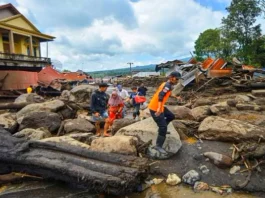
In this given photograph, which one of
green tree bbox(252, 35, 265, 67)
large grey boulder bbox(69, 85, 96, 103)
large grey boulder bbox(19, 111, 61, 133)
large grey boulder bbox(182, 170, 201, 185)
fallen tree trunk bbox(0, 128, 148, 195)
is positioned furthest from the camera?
green tree bbox(252, 35, 265, 67)

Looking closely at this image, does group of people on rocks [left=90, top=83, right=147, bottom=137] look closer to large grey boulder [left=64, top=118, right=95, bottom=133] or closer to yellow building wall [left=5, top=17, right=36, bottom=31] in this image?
large grey boulder [left=64, top=118, right=95, bottom=133]

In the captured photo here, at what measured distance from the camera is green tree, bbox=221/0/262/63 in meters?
28.3

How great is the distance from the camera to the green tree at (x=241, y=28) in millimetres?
28281

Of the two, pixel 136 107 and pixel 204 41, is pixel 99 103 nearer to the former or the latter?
pixel 136 107

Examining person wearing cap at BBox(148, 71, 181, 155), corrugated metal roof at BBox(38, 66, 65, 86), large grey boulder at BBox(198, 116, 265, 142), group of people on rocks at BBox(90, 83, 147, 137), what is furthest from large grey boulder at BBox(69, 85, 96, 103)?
corrugated metal roof at BBox(38, 66, 65, 86)

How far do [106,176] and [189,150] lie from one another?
7.50 feet

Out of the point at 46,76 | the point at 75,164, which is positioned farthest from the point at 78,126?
the point at 46,76

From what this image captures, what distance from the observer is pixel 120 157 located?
480 centimetres

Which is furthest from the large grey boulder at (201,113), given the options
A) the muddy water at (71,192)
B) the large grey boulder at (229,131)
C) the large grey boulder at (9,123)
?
the large grey boulder at (9,123)

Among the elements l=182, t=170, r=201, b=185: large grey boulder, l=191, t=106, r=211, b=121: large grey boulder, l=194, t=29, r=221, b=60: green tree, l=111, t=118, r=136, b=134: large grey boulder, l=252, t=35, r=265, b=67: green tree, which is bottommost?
l=182, t=170, r=201, b=185: large grey boulder

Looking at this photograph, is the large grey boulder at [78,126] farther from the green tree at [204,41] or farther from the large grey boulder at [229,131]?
the green tree at [204,41]

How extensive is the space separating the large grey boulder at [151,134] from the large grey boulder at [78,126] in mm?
2032

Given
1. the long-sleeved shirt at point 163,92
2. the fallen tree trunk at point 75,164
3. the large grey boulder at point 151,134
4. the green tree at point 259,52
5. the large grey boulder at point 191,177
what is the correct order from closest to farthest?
the fallen tree trunk at point 75,164
the large grey boulder at point 191,177
the long-sleeved shirt at point 163,92
the large grey boulder at point 151,134
the green tree at point 259,52

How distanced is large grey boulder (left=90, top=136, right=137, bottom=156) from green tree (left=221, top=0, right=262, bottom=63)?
25613 mm
